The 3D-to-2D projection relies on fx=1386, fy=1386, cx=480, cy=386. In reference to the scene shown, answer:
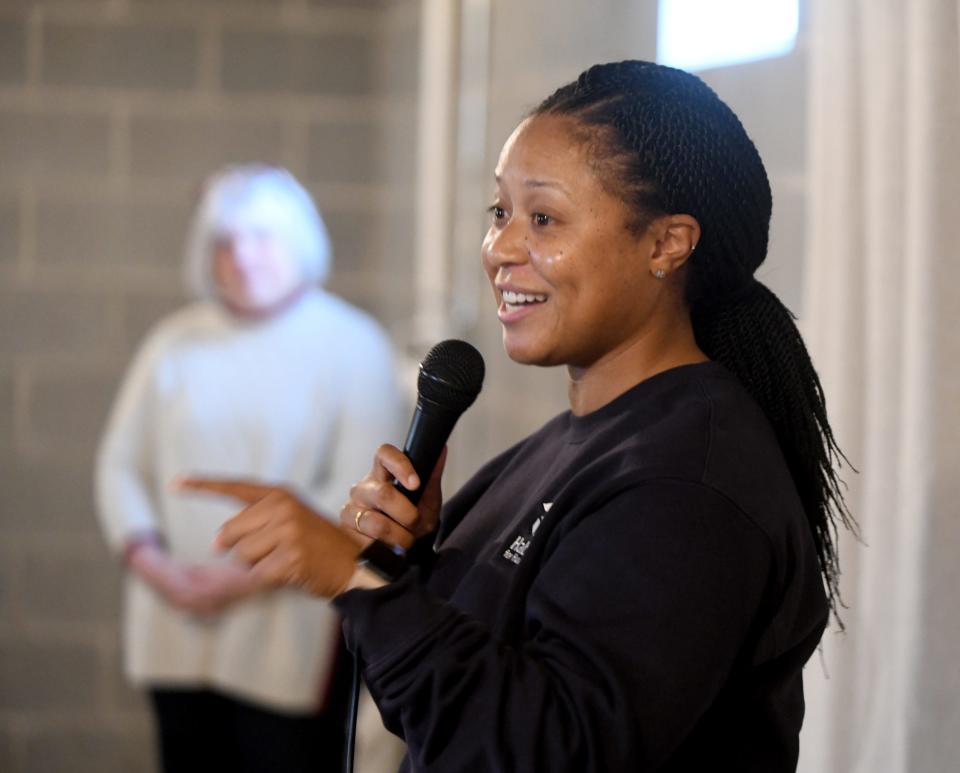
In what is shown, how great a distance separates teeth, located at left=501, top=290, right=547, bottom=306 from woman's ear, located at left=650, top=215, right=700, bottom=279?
90 mm

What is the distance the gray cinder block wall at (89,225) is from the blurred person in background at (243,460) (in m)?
0.88

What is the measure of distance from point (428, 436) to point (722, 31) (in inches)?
36.5

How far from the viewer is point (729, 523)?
91cm

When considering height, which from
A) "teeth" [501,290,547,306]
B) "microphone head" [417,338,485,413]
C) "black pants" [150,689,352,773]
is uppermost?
"teeth" [501,290,547,306]

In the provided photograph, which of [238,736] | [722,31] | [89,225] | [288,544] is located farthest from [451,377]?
[89,225]

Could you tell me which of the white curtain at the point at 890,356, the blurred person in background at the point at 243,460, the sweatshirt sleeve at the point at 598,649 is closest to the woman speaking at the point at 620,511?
the sweatshirt sleeve at the point at 598,649

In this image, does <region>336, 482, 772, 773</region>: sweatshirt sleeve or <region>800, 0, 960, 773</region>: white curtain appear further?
<region>800, 0, 960, 773</region>: white curtain

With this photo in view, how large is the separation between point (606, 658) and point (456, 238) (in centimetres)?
231

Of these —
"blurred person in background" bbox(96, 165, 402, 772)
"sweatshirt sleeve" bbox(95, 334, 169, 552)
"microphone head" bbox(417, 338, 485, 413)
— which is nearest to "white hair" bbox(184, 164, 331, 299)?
"blurred person in background" bbox(96, 165, 402, 772)

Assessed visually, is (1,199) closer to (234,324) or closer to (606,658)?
(234,324)

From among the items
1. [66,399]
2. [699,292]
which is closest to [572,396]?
[699,292]

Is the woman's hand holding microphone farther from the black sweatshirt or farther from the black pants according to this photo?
the black pants

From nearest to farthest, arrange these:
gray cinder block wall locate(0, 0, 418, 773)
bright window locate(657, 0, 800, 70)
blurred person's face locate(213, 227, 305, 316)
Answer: bright window locate(657, 0, 800, 70)
blurred person's face locate(213, 227, 305, 316)
gray cinder block wall locate(0, 0, 418, 773)

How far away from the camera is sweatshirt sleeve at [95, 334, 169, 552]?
2953 millimetres
